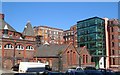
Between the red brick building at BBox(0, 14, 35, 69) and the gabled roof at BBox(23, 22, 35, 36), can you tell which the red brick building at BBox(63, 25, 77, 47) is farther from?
the red brick building at BBox(0, 14, 35, 69)

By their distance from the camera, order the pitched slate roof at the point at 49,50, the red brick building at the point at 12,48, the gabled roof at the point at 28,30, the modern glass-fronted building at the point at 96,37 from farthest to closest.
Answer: the modern glass-fronted building at the point at 96,37 → the gabled roof at the point at 28,30 → the pitched slate roof at the point at 49,50 → the red brick building at the point at 12,48

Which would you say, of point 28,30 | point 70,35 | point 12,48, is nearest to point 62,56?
point 12,48

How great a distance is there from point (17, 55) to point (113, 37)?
123ft

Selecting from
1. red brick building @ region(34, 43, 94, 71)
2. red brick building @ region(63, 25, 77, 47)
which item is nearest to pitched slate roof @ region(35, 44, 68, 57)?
red brick building @ region(34, 43, 94, 71)

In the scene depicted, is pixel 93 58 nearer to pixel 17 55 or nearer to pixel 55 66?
pixel 55 66

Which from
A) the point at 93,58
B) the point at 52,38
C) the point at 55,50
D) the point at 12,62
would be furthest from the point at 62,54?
the point at 52,38

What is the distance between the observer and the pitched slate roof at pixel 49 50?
57272 millimetres

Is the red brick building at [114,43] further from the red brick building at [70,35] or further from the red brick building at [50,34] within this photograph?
the red brick building at [50,34]

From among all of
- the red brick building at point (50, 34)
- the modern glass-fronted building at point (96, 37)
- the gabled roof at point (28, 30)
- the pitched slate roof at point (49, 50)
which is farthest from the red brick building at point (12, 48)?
the red brick building at point (50, 34)

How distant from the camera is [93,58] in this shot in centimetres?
7975

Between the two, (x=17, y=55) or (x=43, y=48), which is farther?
(x=43, y=48)

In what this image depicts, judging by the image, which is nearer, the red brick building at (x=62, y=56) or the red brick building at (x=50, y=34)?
the red brick building at (x=62, y=56)

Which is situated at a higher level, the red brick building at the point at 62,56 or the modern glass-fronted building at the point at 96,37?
the modern glass-fronted building at the point at 96,37

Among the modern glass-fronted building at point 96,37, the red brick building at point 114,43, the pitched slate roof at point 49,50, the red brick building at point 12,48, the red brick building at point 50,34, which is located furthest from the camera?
the red brick building at point 50,34
